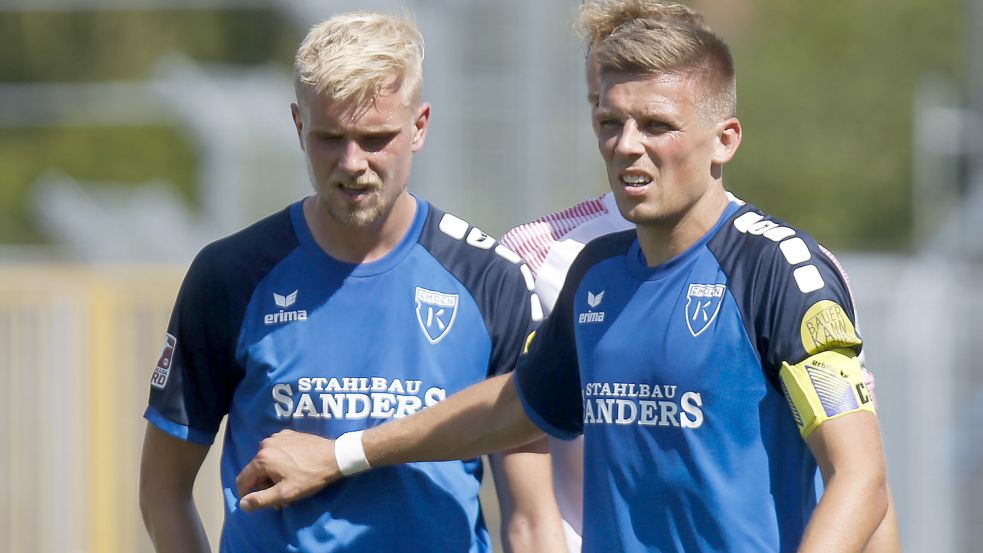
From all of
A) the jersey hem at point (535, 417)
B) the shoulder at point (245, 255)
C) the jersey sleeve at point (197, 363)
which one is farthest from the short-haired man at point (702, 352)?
the jersey sleeve at point (197, 363)

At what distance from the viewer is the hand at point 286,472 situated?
149 inches

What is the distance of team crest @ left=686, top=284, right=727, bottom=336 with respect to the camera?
3363mm

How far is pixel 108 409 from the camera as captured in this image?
9.20 m

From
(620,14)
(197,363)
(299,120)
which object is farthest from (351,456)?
(620,14)

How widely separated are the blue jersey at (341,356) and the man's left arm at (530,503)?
0.09 m

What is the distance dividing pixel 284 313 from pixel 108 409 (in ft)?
18.2

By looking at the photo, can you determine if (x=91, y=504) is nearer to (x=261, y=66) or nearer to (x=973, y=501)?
(x=973, y=501)

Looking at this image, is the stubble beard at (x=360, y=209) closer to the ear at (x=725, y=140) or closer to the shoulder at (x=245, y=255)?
the shoulder at (x=245, y=255)

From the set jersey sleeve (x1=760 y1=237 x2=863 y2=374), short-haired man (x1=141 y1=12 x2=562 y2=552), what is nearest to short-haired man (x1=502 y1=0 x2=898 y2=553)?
short-haired man (x1=141 y1=12 x2=562 y2=552)

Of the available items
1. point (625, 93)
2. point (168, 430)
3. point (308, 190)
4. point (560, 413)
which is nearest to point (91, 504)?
point (168, 430)

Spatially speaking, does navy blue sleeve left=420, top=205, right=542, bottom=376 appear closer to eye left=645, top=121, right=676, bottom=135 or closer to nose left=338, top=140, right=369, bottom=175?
nose left=338, top=140, right=369, bottom=175

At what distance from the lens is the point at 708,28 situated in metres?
3.74

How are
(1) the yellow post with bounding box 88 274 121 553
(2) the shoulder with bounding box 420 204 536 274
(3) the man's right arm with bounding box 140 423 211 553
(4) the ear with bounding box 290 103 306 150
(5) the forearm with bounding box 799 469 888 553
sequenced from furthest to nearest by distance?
(1) the yellow post with bounding box 88 274 121 553 < (3) the man's right arm with bounding box 140 423 211 553 < (2) the shoulder with bounding box 420 204 536 274 < (4) the ear with bounding box 290 103 306 150 < (5) the forearm with bounding box 799 469 888 553

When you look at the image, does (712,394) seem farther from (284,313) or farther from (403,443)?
(284,313)
